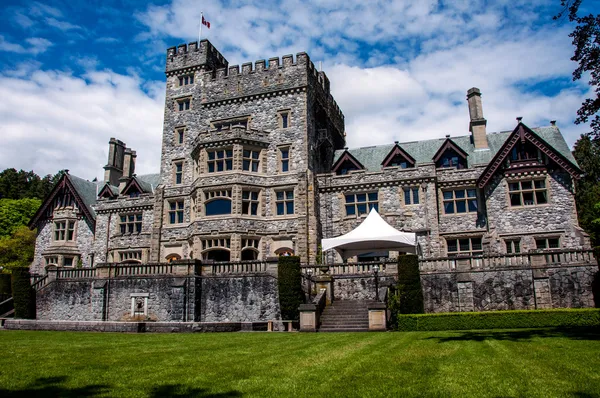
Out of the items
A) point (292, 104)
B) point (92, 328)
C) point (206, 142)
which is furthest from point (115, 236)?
point (92, 328)

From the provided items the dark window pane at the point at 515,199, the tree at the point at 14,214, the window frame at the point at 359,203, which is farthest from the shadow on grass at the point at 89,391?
the tree at the point at 14,214

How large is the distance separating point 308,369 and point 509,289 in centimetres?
1587

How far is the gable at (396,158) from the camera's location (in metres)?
32.0

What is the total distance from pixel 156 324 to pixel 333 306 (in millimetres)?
8150

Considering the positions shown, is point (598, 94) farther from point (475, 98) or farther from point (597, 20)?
point (475, 98)

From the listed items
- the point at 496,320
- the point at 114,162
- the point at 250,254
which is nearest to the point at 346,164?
the point at 250,254

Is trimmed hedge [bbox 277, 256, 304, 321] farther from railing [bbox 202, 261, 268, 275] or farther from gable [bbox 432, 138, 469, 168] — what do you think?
gable [bbox 432, 138, 469, 168]

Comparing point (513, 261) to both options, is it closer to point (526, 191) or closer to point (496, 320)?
point (496, 320)

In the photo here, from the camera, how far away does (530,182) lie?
93.7 ft

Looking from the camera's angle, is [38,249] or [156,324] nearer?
[156,324]

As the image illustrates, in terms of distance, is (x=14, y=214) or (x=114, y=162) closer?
(x=114, y=162)

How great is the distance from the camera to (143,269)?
24.2 metres

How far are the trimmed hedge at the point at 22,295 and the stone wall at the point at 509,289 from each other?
68.1 feet

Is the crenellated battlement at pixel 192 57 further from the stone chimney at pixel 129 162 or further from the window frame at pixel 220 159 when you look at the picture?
the stone chimney at pixel 129 162
